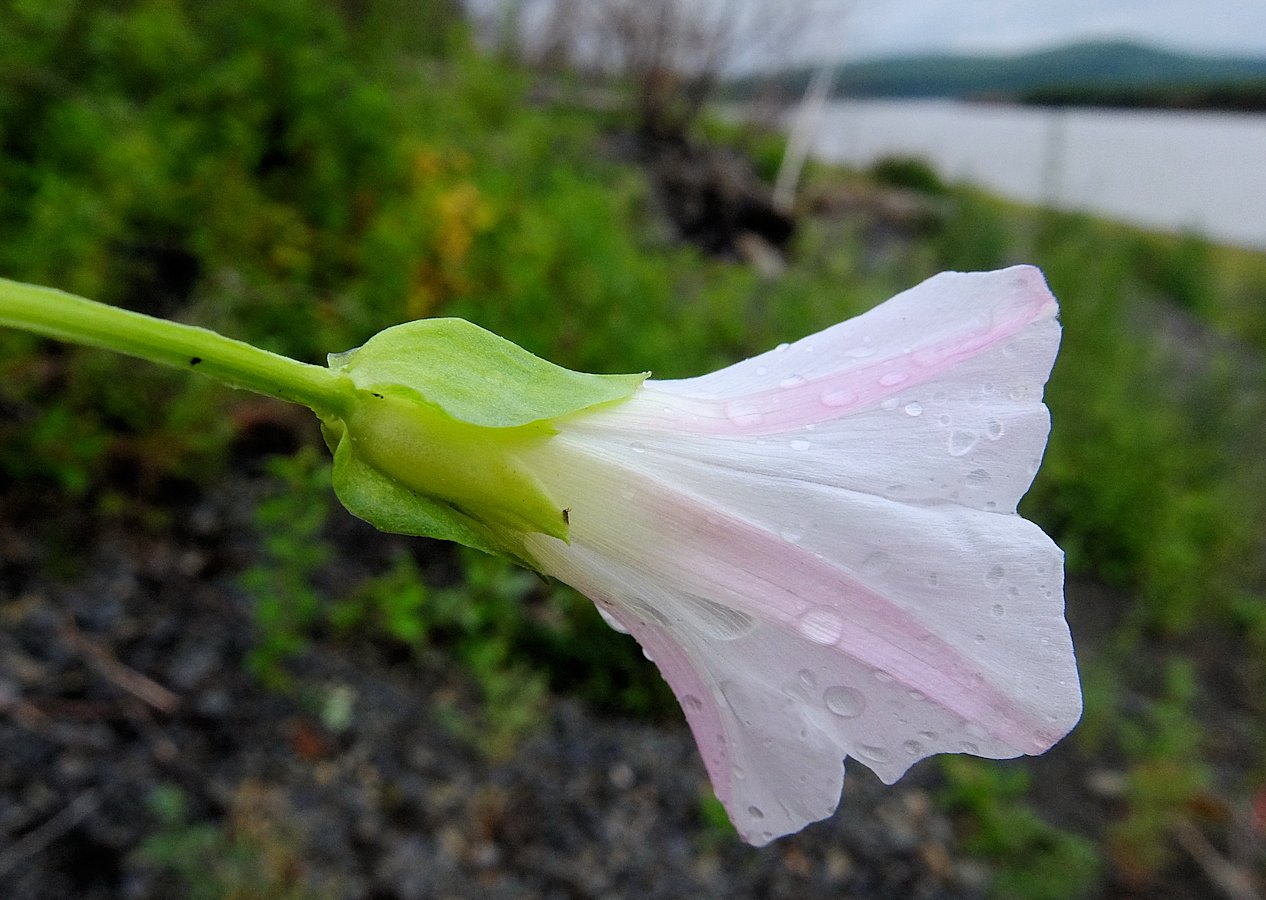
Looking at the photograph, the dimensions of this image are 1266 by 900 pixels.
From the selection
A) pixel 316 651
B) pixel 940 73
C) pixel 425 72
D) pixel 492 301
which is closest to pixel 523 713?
pixel 316 651

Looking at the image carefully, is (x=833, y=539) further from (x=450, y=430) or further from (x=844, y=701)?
(x=450, y=430)

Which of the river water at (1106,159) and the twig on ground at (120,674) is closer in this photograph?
the twig on ground at (120,674)

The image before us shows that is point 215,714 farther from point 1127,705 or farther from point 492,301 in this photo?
point 1127,705

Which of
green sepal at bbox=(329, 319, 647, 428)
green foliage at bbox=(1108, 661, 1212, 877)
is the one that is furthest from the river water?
green sepal at bbox=(329, 319, 647, 428)

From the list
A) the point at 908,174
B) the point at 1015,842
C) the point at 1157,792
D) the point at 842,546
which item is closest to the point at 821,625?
the point at 842,546

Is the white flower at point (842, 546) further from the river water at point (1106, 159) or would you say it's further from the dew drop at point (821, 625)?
the river water at point (1106, 159)

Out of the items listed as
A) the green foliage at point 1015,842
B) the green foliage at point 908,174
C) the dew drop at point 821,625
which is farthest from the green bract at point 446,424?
the green foliage at point 908,174
